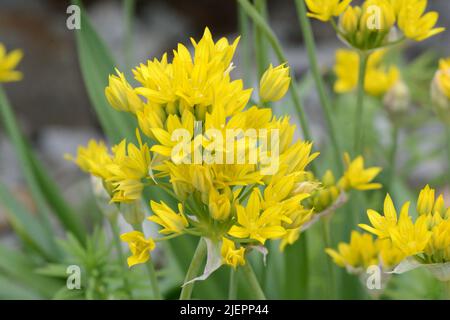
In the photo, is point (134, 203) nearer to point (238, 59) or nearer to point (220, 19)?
point (238, 59)

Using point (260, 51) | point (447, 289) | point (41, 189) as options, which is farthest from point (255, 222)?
point (41, 189)

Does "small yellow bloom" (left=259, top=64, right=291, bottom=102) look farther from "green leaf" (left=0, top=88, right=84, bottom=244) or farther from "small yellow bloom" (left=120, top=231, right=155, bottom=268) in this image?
"green leaf" (left=0, top=88, right=84, bottom=244)

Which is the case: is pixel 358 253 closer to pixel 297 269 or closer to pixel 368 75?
pixel 297 269

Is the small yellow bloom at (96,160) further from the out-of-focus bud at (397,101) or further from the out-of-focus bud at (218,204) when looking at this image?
the out-of-focus bud at (397,101)

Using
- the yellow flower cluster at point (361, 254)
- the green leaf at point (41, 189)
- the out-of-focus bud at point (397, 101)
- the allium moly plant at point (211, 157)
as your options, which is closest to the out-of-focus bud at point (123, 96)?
the allium moly plant at point (211, 157)
